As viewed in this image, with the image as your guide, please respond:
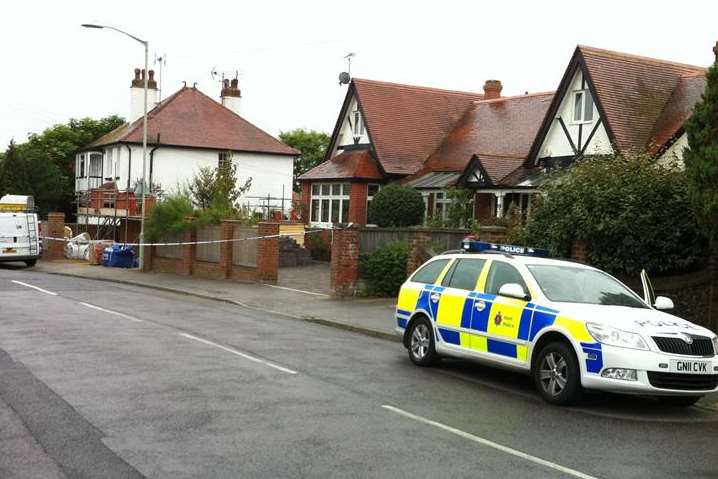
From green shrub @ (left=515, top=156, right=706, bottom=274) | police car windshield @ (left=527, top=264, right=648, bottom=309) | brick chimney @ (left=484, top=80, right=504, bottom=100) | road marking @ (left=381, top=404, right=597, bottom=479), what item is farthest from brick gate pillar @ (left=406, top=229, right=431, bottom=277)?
brick chimney @ (left=484, top=80, right=504, bottom=100)

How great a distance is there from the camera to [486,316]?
10.7 meters

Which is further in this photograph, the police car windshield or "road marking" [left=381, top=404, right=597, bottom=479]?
the police car windshield

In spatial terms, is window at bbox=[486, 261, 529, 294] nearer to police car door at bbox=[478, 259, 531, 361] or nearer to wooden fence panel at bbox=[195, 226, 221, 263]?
police car door at bbox=[478, 259, 531, 361]

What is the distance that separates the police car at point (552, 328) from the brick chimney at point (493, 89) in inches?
1232

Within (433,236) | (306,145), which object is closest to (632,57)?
(433,236)

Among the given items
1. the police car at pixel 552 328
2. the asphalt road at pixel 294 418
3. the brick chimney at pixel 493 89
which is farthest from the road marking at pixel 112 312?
the brick chimney at pixel 493 89

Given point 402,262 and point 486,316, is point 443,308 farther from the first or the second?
point 402,262

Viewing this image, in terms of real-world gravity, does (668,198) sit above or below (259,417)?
above

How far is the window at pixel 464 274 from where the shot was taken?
1134 cm

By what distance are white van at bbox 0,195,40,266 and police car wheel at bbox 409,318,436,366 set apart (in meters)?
25.4

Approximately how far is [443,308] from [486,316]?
0.99m

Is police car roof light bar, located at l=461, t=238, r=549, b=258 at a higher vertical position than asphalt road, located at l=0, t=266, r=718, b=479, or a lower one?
higher

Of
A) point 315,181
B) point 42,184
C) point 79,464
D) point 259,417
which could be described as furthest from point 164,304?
point 42,184

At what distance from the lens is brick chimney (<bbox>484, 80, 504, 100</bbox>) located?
42469mm
